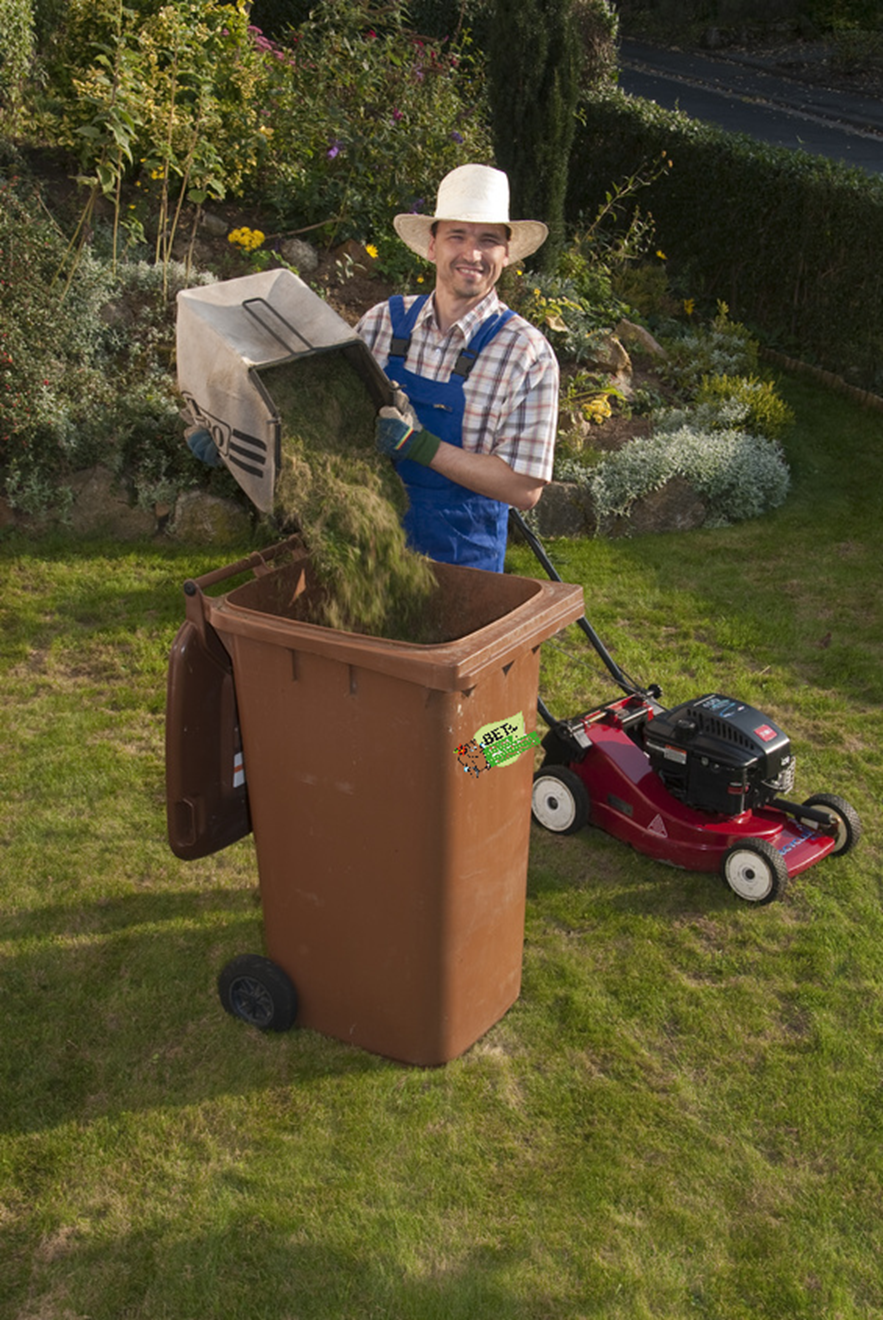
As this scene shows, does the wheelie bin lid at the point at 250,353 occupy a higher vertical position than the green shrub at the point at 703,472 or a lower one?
higher

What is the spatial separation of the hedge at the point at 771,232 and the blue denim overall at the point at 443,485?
7.04m

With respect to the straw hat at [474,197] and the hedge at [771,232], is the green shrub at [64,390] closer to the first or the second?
the straw hat at [474,197]

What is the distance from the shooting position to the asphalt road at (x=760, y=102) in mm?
16891

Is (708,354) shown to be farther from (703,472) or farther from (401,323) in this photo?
(401,323)

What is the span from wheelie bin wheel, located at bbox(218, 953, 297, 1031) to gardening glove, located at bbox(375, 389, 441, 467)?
1.46m

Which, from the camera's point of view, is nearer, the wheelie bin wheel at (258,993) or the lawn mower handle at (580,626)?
the wheelie bin wheel at (258,993)

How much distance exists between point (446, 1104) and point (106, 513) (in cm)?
434

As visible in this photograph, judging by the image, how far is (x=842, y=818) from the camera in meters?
4.12

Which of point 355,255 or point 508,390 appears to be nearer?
point 508,390

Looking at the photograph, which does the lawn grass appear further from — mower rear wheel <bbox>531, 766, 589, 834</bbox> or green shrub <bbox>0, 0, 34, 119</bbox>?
green shrub <bbox>0, 0, 34, 119</bbox>

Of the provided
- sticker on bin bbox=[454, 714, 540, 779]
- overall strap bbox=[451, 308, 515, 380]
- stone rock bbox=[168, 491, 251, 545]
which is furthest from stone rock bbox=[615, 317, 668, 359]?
sticker on bin bbox=[454, 714, 540, 779]

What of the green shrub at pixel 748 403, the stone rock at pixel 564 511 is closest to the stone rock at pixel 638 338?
the green shrub at pixel 748 403

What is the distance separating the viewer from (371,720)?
9.14 feet

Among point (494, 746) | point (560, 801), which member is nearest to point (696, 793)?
point (560, 801)
